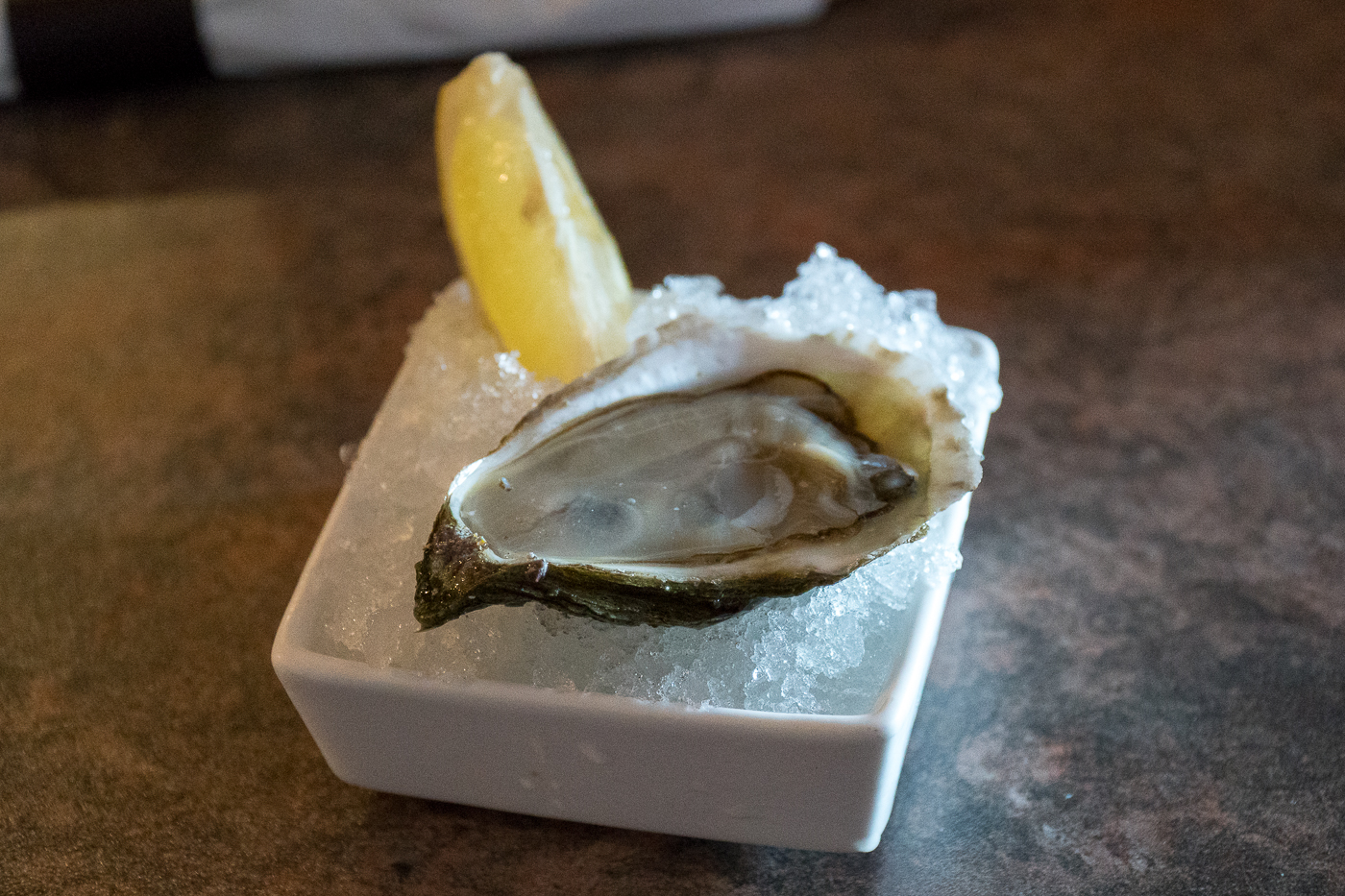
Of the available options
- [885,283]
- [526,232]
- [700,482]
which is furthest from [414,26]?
[700,482]

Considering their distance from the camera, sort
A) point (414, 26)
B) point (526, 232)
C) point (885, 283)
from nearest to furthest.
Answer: point (526, 232) → point (885, 283) → point (414, 26)

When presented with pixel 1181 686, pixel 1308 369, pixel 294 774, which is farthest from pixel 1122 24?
pixel 294 774

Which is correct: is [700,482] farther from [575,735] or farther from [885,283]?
[885,283]

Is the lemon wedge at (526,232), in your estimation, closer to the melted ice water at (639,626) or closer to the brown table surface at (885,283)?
the melted ice water at (639,626)

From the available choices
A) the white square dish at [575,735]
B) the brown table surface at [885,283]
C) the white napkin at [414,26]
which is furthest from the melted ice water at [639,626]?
the white napkin at [414,26]

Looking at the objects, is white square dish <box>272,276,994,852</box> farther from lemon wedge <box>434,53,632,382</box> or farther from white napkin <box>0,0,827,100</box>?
white napkin <box>0,0,827,100</box>

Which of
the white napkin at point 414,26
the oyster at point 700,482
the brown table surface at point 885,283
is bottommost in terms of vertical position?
the brown table surface at point 885,283

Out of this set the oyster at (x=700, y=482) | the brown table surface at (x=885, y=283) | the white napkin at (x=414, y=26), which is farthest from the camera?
the white napkin at (x=414, y=26)
